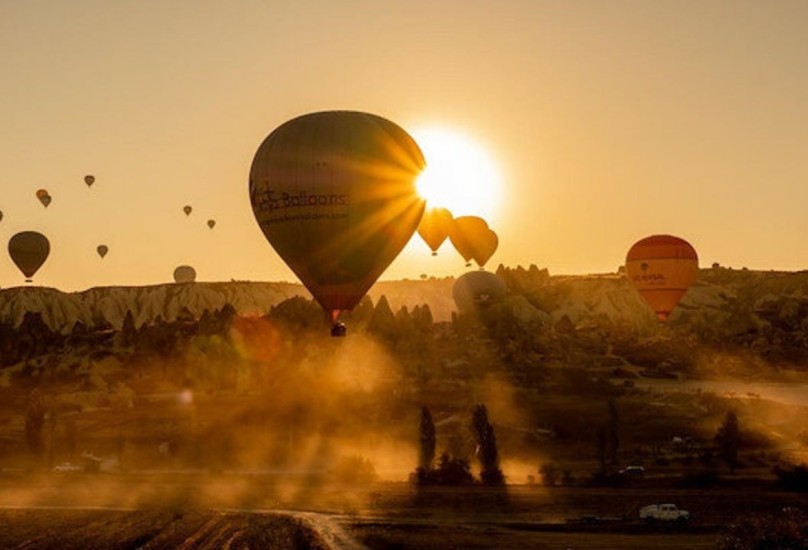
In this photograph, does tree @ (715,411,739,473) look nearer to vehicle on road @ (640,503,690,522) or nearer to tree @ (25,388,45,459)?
vehicle on road @ (640,503,690,522)

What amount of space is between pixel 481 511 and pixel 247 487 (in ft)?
66.3

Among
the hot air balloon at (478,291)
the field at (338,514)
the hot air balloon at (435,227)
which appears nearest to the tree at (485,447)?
the field at (338,514)

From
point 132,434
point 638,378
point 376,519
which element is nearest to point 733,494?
point 376,519

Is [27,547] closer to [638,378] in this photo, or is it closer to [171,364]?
[171,364]

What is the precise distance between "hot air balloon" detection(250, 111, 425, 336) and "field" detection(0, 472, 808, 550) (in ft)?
40.3

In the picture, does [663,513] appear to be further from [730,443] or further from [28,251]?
[28,251]

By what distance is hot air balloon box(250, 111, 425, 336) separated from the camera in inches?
2429

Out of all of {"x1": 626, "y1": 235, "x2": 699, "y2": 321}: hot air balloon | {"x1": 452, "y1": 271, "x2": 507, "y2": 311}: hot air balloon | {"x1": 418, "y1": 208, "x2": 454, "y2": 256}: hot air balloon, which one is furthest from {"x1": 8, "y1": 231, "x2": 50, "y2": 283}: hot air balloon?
{"x1": 626, "y1": 235, "x2": 699, "y2": 321}: hot air balloon

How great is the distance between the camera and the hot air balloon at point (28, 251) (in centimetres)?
16075

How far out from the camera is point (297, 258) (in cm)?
6425

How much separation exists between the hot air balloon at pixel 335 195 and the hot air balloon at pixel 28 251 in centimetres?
10630

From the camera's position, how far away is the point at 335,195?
62219 millimetres

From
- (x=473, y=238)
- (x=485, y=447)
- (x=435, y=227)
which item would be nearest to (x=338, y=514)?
(x=485, y=447)

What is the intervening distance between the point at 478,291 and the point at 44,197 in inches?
3039
